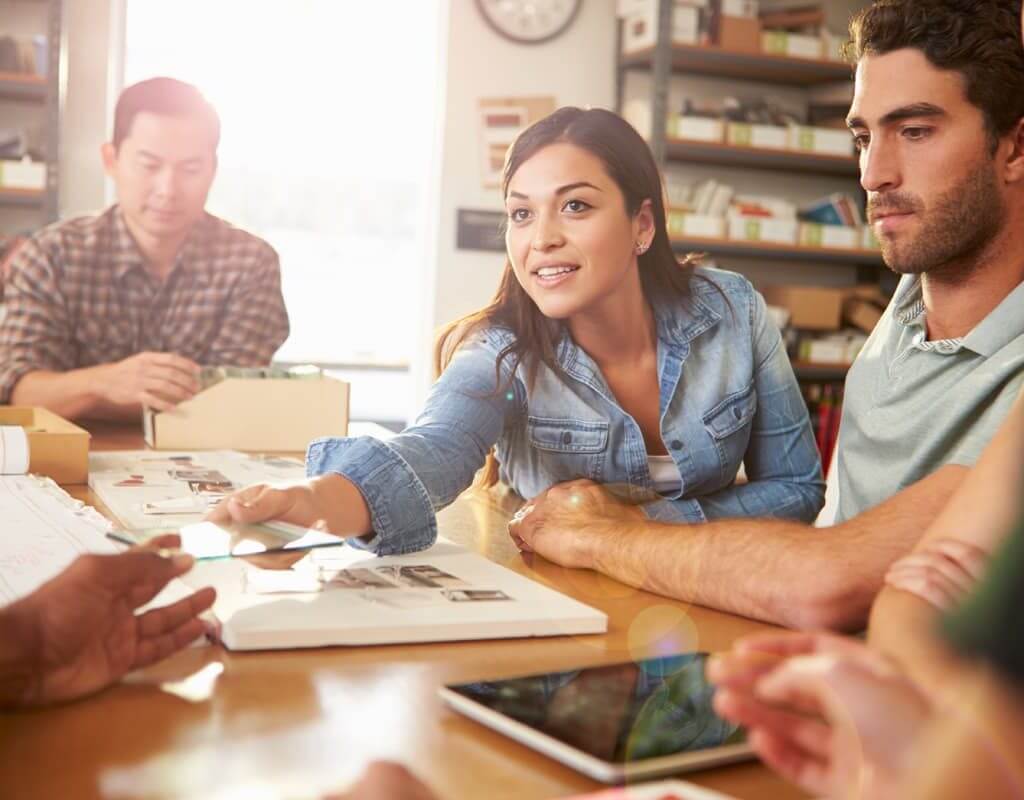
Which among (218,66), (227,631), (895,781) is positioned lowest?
(227,631)

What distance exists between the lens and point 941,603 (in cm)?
84

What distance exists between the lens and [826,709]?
19.1 inches

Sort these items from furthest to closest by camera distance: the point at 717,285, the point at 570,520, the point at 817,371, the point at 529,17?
the point at 817,371 < the point at 529,17 < the point at 717,285 < the point at 570,520

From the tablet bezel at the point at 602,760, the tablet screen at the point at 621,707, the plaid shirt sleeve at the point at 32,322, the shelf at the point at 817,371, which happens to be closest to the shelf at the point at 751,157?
the shelf at the point at 817,371

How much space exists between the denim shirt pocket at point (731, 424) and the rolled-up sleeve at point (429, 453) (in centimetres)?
27

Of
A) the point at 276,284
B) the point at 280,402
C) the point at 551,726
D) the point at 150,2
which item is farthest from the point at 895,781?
the point at 150,2

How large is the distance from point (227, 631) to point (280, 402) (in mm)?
1110

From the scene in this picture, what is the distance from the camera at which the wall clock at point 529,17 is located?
15.5 feet

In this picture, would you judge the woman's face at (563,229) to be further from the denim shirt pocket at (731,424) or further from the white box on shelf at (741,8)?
the white box on shelf at (741,8)

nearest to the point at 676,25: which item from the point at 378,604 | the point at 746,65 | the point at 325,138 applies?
the point at 746,65

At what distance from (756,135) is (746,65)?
31 centimetres

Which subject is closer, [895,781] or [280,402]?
[895,781]

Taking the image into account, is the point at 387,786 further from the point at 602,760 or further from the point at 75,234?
the point at 75,234

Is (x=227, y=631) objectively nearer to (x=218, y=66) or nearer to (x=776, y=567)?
(x=776, y=567)
